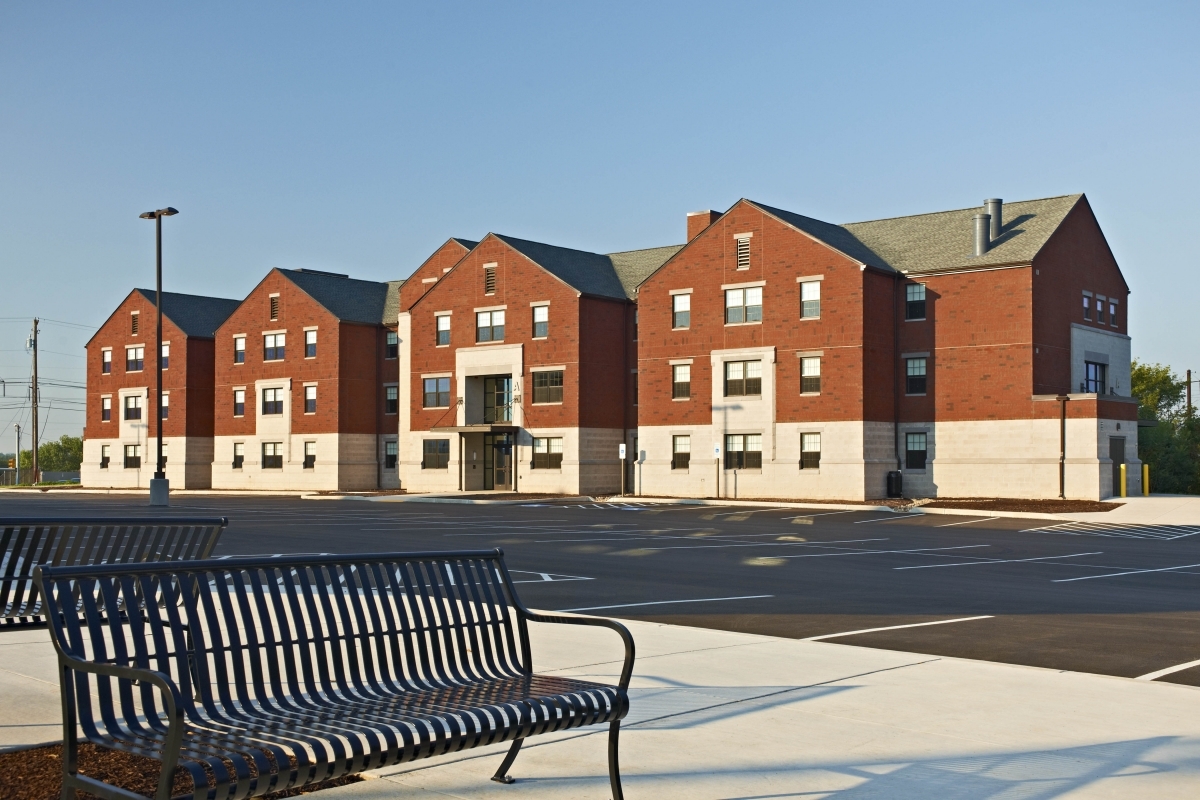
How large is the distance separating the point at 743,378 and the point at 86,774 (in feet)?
153

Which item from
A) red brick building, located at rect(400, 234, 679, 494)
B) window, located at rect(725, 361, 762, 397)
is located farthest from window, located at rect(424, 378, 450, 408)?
window, located at rect(725, 361, 762, 397)

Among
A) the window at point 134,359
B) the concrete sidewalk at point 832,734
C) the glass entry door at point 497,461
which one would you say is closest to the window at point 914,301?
the glass entry door at point 497,461

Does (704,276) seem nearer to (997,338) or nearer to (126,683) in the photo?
(997,338)

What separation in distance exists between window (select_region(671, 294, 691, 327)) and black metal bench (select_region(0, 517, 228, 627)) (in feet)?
150

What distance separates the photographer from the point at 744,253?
2035 inches

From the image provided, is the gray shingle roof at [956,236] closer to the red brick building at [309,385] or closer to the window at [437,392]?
the window at [437,392]

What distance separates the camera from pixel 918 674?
9.12 metres

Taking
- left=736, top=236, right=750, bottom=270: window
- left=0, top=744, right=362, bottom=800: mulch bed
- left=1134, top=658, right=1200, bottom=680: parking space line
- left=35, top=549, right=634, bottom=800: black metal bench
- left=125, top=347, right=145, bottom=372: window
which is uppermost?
left=736, top=236, right=750, bottom=270: window

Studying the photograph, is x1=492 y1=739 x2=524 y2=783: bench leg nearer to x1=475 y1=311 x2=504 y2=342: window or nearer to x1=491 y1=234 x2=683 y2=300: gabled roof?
x1=491 y1=234 x2=683 y2=300: gabled roof

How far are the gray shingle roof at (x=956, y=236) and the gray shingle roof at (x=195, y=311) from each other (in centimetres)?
4210

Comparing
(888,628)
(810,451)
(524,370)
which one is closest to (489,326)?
(524,370)

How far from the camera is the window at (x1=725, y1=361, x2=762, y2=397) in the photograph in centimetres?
5122

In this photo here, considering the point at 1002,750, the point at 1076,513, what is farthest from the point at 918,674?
the point at 1076,513

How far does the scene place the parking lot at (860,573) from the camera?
1179 cm
